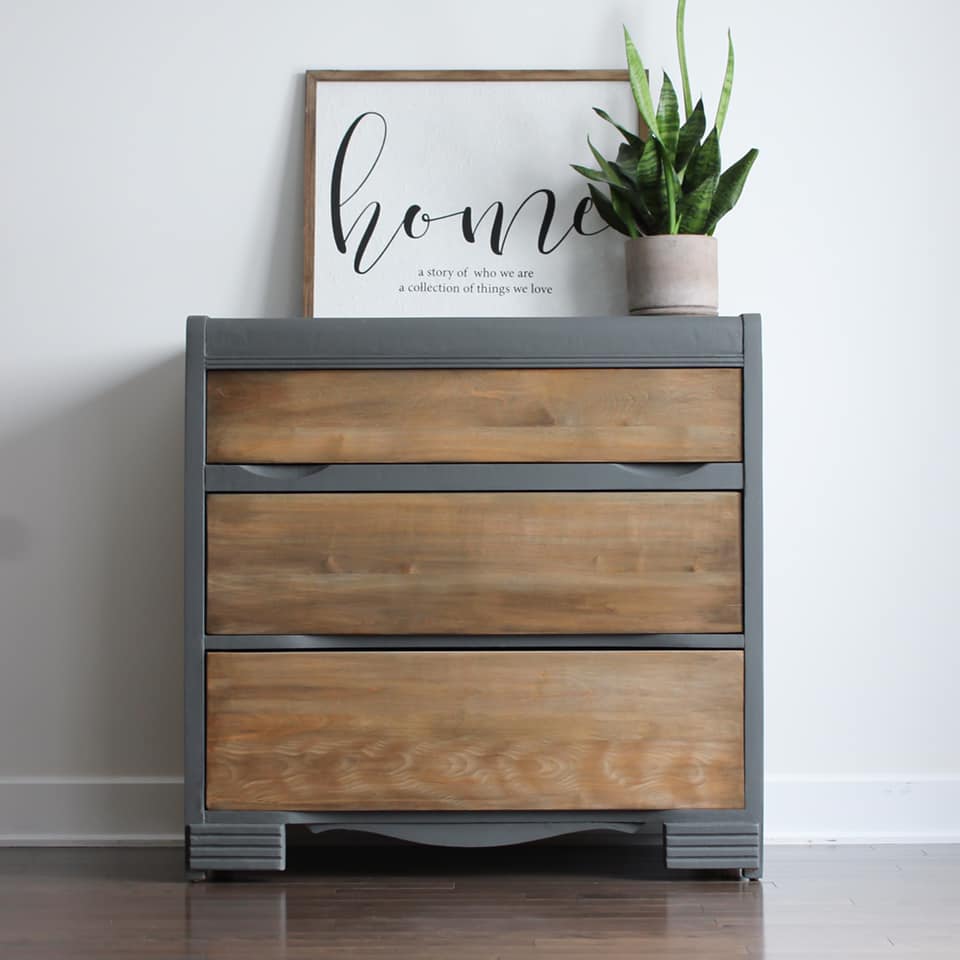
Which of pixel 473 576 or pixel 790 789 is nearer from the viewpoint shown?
pixel 473 576

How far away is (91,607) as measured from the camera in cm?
225

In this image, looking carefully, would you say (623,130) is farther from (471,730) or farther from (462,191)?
(471,730)

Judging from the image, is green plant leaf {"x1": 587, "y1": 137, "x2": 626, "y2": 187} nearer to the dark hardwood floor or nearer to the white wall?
the white wall

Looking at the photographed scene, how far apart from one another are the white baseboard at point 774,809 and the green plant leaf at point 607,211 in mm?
1182

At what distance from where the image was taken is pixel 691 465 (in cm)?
188

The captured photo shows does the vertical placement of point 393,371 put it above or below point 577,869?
above

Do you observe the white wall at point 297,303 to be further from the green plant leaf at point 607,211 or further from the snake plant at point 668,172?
the green plant leaf at point 607,211

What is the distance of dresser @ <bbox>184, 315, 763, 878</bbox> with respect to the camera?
6.08 ft

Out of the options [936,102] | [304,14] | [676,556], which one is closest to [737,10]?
[936,102]

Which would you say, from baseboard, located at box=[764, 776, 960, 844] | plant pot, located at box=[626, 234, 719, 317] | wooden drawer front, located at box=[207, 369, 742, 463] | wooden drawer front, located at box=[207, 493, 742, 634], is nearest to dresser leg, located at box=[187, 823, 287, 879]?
wooden drawer front, located at box=[207, 493, 742, 634]

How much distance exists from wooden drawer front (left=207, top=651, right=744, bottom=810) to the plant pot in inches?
26.0

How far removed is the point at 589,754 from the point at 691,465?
53 centimetres

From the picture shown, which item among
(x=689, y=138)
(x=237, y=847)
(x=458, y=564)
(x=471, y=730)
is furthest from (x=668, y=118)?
(x=237, y=847)

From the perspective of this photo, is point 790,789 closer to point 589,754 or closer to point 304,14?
point 589,754
